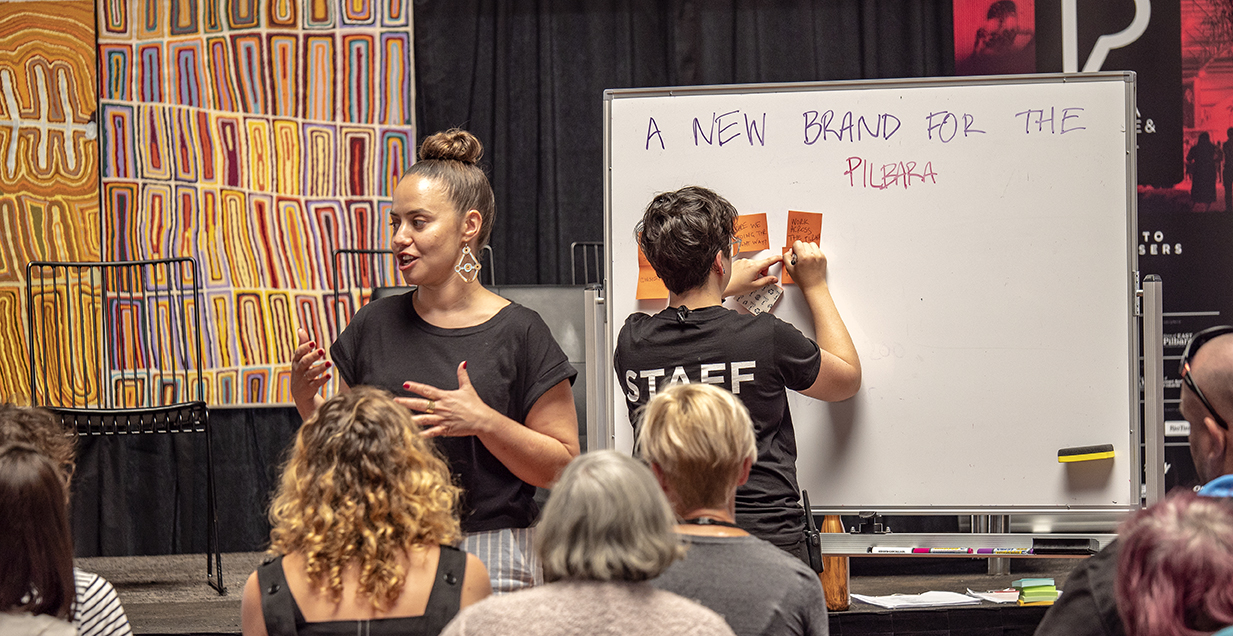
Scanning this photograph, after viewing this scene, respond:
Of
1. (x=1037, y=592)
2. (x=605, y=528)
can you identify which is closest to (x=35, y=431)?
(x=605, y=528)

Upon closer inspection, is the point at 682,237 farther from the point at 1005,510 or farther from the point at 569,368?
the point at 1005,510

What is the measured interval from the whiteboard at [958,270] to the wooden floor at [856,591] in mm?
593

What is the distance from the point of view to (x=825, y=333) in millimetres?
2213

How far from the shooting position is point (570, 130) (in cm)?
406

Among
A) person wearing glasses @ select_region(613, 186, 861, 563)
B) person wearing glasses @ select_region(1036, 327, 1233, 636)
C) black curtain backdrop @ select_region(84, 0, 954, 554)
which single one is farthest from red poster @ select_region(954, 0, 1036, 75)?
person wearing glasses @ select_region(1036, 327, 1233, 636)

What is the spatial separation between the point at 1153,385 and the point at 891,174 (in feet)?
2.52

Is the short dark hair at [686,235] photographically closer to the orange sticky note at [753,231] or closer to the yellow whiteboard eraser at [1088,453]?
the orange sticky note at [753,231]

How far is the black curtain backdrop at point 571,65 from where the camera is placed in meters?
4.00

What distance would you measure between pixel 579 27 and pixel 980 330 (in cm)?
233

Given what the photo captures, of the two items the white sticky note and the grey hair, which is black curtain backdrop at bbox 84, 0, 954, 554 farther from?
the grey hair

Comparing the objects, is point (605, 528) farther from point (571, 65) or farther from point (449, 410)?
point (571, 65)

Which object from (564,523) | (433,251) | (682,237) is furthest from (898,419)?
(564,523)

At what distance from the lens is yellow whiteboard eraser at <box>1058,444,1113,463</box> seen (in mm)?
2262

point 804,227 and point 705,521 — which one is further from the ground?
point 804,227
